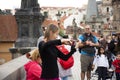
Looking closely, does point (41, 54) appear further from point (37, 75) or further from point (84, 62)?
point (84, 62)

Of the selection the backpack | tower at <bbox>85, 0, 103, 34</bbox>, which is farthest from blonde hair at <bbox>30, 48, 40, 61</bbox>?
tower at <bbox>85, 0, 103, 34</bbox>

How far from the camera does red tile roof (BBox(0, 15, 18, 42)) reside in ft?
108

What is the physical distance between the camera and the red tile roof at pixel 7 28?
32781 mm

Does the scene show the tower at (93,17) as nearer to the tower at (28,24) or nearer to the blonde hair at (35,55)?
the tower at (28,24)

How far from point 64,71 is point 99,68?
11.5 feet

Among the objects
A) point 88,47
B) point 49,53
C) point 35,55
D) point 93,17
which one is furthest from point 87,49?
point 93,17

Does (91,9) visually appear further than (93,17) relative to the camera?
Yes

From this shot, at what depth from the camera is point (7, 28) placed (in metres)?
34.9

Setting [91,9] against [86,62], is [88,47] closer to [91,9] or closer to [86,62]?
[86,62]

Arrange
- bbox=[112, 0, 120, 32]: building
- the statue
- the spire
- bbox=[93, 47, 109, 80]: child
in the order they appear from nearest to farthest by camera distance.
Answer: bbox=[93, 47, 109, 80]: child, the statue, bbox=[112, 0, 120, 32]: building, the spire

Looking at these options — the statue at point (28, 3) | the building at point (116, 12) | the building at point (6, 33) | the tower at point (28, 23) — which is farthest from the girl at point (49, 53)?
the building at point (116, 12)

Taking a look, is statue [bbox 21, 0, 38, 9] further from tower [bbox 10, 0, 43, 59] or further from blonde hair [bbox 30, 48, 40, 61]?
blonde hair [bbox 30, 48, 40, 61]

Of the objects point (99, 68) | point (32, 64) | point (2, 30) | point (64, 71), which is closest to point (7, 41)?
point (2, 30)

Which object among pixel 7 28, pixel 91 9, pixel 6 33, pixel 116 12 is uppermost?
pixel 7 28
